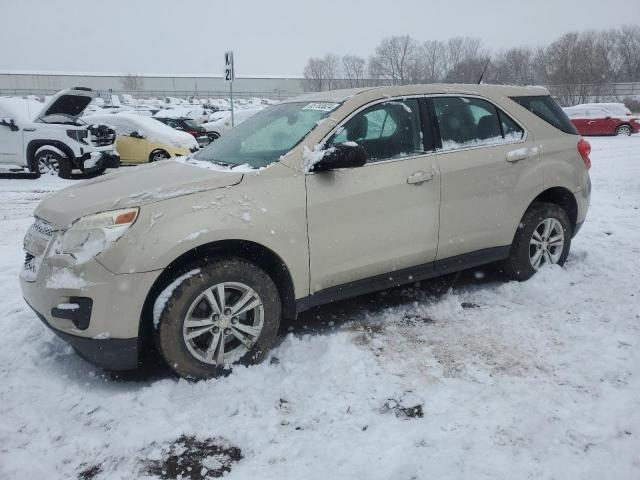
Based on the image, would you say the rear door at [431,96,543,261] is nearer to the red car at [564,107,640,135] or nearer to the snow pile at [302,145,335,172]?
the snow pile at [302,145,335,172]

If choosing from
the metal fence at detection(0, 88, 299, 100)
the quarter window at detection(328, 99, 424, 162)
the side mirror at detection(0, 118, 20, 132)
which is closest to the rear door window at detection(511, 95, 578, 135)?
the quarter window at detection(328, 99, 424, 162)

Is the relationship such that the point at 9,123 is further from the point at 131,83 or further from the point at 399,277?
the point at 131,83

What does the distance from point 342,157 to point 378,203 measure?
472 millimetres

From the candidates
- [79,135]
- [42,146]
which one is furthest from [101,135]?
[42,146]

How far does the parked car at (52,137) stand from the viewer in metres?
10.5

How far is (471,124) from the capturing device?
4.11 metres

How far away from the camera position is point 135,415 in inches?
110

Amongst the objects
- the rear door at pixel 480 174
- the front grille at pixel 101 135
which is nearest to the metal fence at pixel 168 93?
the front grille at pixel 101 135

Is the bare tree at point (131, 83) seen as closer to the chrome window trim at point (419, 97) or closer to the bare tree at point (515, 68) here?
the bare tree at point (515, 68)

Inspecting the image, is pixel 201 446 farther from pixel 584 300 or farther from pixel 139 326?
pixel 584 300

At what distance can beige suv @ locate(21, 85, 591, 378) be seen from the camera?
9.30ft

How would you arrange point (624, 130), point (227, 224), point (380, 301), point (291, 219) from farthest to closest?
point (624, 130) < point (380, 301) < point (291, 219) < point (227, 224)

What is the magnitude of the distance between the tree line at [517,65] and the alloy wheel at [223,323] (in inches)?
1253

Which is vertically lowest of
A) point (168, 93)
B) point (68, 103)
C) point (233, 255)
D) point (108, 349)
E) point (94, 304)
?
point (108, 349)
